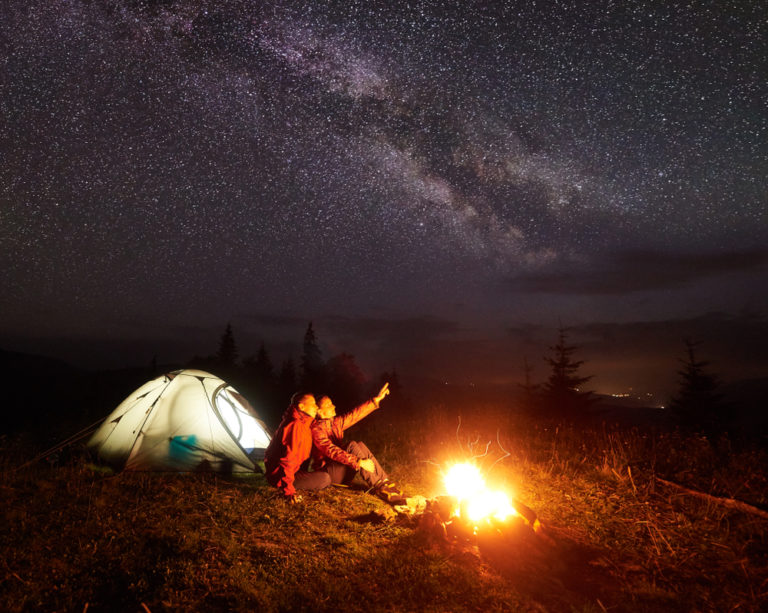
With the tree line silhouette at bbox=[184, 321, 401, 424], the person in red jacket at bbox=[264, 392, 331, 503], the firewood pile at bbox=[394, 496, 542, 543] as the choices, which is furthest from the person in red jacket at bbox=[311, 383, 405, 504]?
the tree line silhouette at bbox=[184, 321, 401, 424]

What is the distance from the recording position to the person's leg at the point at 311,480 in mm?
7031

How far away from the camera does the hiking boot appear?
6.83 metres

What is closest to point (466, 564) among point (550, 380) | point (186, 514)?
point (186, 514)

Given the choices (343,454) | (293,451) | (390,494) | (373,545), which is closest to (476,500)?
(373,545)

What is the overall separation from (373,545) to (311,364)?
141 feet

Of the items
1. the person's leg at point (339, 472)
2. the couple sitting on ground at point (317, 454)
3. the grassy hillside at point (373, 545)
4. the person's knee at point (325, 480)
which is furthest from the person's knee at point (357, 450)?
the grassy hillside at point (373, 545)

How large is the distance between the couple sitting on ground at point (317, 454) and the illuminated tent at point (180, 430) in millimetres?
1795

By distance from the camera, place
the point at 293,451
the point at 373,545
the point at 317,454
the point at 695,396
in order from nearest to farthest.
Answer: the point at 373,545, the point at 293,451, the point at 317,454, the point at 695,396

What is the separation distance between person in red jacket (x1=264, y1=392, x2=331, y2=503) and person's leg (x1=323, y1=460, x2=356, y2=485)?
294 mm

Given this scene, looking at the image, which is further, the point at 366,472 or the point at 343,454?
the point at 366,472

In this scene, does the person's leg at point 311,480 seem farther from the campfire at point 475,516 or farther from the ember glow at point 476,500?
the ember glow at point 476,500

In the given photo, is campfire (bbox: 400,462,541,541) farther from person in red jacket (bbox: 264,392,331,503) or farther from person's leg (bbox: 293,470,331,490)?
person in red jacket (bbox: 264,392,331,503)

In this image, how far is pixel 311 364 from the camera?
47.7 m

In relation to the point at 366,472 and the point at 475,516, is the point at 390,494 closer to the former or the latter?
the point at 366,472
